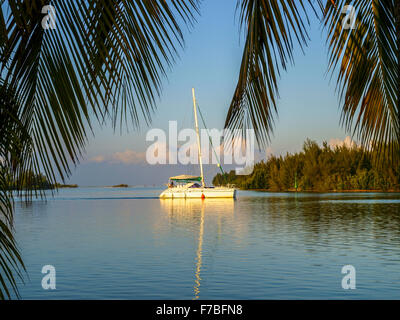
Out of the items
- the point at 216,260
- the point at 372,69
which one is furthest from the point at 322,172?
the point at 372,69

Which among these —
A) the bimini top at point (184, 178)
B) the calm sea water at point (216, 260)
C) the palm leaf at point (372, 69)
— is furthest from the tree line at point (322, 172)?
the palm leaf at point (372, 69)

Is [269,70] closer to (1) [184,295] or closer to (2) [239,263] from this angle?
(1) [184,295]

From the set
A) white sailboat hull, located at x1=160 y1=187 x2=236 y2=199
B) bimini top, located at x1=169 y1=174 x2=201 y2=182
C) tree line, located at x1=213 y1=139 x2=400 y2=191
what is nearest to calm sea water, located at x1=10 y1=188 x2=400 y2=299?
white sailboat hull, located at x1=160 y1=187 x2=236 y2=199

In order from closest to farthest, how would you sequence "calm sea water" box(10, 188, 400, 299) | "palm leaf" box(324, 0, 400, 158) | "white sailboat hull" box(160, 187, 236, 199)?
1. "palm leaf" box(324, 0, 400, 158)
2. "calm sea water" box(10, 188, 400, 299)
3. "white sailboat hull" box(160, 187, 236, 199)

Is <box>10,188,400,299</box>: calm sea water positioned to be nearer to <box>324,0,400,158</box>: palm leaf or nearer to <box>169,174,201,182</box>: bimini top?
<box>324,0,400,158</box>: palm leaf

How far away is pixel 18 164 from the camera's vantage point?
2.06 metres

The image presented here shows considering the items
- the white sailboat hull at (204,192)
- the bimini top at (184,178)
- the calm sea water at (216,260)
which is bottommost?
the calm sea water at (216,260)

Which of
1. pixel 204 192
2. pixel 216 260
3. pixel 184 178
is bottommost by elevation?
pixel 216 260

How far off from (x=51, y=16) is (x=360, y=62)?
1.82m

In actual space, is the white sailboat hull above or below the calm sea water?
above

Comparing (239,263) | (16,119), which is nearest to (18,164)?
(16,119)

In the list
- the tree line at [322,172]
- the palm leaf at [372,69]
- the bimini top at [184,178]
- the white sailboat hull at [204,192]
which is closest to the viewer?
the palm leaf at [372,69]

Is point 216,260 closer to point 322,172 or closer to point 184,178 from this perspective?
point 184,178

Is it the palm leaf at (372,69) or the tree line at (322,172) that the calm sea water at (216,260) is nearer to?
the palm leaf at (372,69)
